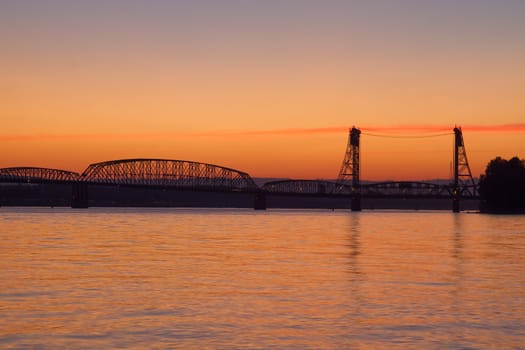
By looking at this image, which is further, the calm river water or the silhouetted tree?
the silhouetted tree

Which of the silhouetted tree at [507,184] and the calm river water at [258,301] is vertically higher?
the silhouetted tree at [507,184]

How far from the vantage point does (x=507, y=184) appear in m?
192

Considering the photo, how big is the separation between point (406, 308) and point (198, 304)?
646 centimetres

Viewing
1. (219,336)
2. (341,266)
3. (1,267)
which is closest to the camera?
(219,336)

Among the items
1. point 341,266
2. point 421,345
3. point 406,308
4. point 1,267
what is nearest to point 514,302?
point 406,308

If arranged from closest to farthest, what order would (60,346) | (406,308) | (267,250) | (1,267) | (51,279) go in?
(60,346) < (406,308) < (51,279) < (1,267) < (267,250)

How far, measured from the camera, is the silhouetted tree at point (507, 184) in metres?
191

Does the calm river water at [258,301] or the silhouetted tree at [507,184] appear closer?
the calm river water at [258,301]

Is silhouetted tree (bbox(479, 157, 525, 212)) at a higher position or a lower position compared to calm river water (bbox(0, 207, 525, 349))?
higher

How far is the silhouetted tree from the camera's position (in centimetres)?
19138

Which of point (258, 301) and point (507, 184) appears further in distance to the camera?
point (507, 184)

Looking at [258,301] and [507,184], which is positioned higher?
[507,184]

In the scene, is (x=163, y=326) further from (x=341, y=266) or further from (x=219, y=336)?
(x=341, y=266)

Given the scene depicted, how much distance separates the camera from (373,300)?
27.4 m
